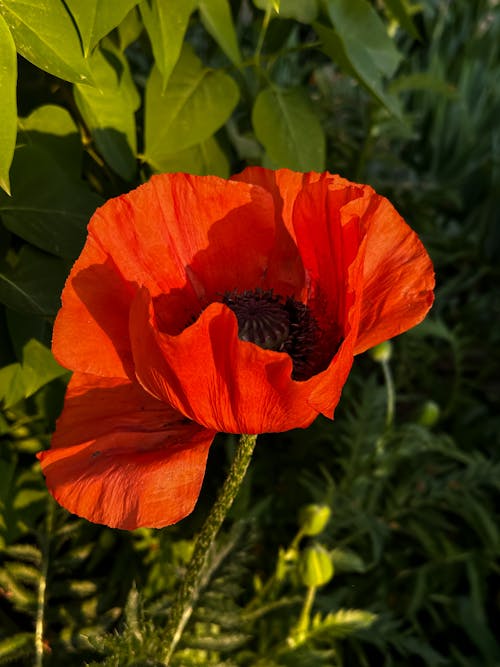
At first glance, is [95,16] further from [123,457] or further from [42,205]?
[123,457]

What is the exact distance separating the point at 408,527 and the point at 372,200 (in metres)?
1.08

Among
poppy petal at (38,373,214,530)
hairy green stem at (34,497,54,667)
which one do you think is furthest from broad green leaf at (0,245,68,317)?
hairy green stem at (34,497,54,667)

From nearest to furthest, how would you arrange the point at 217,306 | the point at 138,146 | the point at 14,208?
1. the point at 217,306
2. the point at 14,208
3. the point at 138,146

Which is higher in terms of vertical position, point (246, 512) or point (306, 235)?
point (306, 235)

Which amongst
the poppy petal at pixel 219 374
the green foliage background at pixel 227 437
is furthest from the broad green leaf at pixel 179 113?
the poppy petal at pixel 219 374

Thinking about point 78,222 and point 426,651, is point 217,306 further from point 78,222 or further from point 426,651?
point 426,651

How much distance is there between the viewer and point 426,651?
4.66 feet

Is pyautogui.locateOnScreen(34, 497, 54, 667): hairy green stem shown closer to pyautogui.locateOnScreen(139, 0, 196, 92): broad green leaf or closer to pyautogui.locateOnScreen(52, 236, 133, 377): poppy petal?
pyautogui.locateOnScreen(52, 236, 133, 377): poppy petal

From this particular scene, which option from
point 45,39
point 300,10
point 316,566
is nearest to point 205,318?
point 45,39

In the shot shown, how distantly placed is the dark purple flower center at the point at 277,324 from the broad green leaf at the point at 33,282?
185 millimetres

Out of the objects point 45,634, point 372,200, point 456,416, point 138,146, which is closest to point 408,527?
point 456,416

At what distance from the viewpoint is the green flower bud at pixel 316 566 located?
1.19 m

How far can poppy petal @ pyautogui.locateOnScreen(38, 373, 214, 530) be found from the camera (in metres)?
0.67

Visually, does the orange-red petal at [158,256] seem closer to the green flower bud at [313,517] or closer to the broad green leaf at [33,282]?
the broad green leaf at [33,282]
